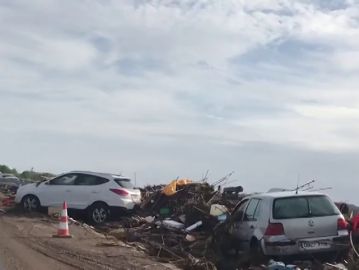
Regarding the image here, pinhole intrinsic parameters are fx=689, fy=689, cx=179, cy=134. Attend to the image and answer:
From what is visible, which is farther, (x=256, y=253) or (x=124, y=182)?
(x=124, y=182)

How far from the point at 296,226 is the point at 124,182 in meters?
11.4

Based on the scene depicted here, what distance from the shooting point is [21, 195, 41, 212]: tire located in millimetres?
24453

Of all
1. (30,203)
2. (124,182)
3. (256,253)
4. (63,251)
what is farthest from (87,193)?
(256,253)

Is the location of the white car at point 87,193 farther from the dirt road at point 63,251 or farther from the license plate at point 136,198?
the dirt road at point 63,251

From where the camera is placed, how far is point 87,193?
77.0 ft

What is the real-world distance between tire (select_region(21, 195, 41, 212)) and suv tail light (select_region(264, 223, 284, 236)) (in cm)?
1287

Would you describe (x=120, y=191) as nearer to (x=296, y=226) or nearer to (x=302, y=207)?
(x=302, y=207)

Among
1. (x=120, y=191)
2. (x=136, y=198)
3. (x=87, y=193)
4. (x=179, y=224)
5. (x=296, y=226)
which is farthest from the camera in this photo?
(x=136, y=198)

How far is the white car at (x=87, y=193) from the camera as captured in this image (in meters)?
23.3

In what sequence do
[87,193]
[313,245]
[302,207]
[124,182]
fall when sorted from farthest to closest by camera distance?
1. [124,182]
2. [87,193]
3. [302,207]
4. [313,245]

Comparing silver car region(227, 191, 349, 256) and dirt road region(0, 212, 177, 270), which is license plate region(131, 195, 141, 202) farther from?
silver car region(227, 191, 349, 256)

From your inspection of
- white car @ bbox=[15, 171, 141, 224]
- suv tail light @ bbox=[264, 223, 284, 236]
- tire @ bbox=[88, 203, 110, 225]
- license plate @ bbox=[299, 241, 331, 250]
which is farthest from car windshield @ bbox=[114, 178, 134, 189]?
license plate @ bbox=[299, 241, 331, 250]

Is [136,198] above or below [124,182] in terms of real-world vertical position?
below

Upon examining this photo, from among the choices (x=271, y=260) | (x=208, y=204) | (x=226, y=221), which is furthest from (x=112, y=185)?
(x=271, y=260)
